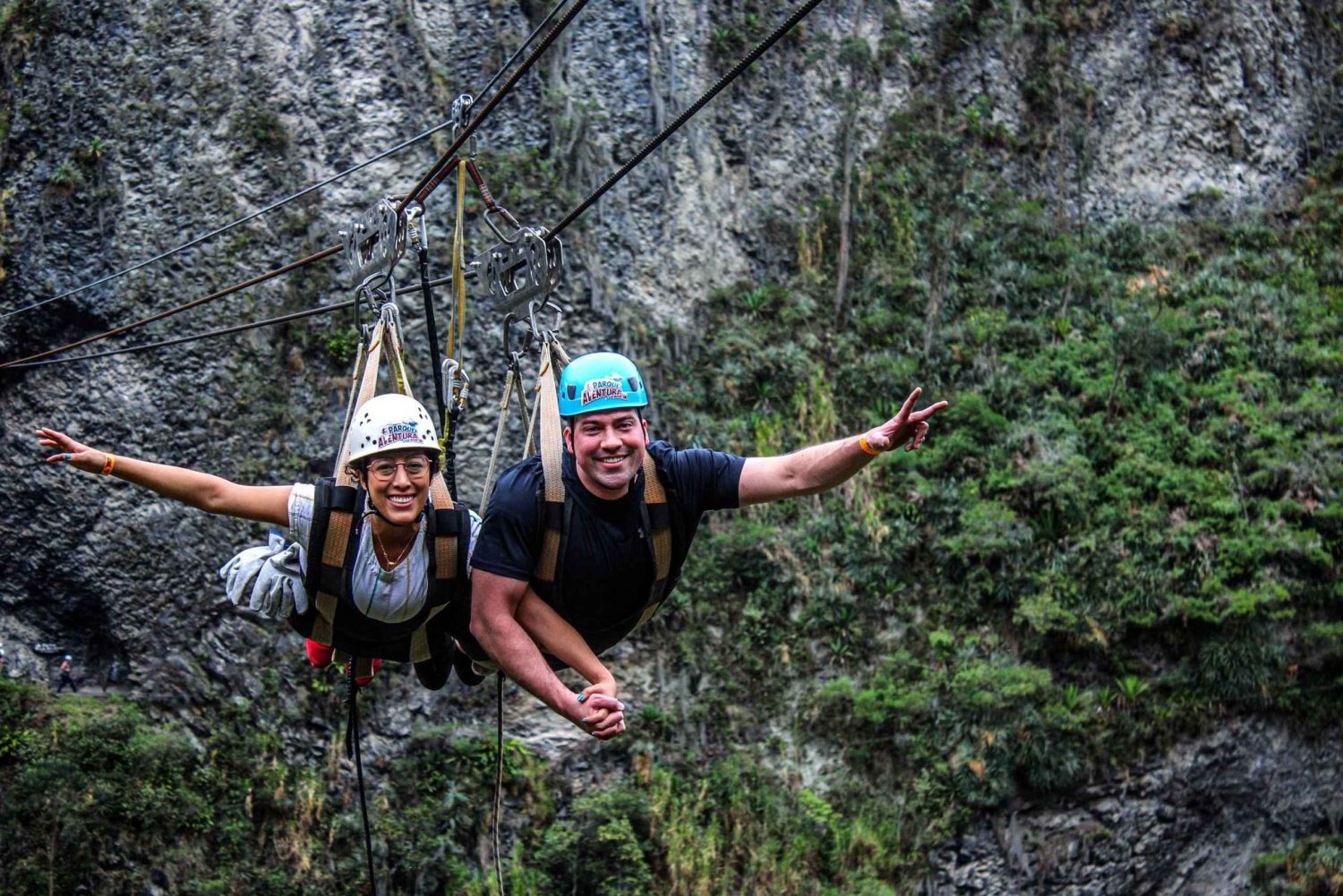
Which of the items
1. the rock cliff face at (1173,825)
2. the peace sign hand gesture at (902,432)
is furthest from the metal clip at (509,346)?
the rock cliff face at (1173,825)

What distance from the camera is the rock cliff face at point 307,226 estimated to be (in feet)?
45.3

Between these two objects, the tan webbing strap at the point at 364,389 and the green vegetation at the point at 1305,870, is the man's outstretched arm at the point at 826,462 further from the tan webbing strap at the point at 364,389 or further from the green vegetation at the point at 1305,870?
the green vegetation at the point at 1305,870

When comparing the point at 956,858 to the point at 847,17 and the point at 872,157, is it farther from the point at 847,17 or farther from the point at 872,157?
the point at 847,17

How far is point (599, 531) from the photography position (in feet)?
16.0

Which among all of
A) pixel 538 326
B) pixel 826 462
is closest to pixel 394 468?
pixel 538 326

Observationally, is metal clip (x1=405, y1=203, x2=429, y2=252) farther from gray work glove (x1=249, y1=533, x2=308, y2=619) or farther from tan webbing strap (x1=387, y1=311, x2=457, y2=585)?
gray work glove (x1=249, y1=533, x2=308, y2=619)

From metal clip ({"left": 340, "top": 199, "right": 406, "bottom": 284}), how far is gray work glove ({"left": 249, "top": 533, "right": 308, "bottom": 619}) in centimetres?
154

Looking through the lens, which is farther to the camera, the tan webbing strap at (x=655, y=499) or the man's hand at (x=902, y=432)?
the tan webbing strap at (x=655, y=499)

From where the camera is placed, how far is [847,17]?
18.8m

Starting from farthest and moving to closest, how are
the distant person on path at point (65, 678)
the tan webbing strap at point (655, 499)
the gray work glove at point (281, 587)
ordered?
the distant person on path at point (65, 678) → the gray work glove at point (281, 587) → the tan webbing strap at point (655, 499)

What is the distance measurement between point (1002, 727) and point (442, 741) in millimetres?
5479

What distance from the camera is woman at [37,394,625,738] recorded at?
16.1ft

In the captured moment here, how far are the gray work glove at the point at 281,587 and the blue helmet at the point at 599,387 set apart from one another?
52.1 inches

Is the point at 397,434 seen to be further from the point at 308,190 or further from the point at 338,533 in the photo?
the point at 308,190
